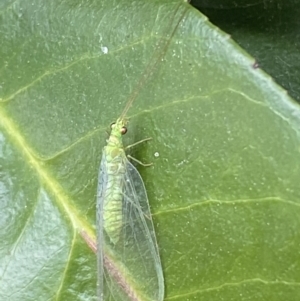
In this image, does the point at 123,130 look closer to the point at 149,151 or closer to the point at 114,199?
the point at 149,151

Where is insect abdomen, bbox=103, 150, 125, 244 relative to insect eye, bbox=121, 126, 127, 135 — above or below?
below

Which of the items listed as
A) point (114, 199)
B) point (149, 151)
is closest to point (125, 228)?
point (114, 199)

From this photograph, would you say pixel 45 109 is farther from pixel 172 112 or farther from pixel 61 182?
pixel 172 112

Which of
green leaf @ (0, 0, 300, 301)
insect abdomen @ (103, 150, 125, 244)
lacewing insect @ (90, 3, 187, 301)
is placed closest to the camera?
green leaf @ (0, 0, 300, 301)

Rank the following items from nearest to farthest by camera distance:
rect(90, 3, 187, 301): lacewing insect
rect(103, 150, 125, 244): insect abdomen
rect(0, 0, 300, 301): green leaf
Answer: rect(0, 0, 300, 301): green leaf → rect(90, 3, 187, 301): lacewing insect → rect(103, 150, 125, 244): insect abdomen

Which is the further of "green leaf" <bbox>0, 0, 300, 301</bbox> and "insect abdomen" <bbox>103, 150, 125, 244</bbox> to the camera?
"insect abdomen" <bbox>103, 150, 125, 244</bbox>

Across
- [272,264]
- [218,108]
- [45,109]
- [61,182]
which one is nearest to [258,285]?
[272,264]
